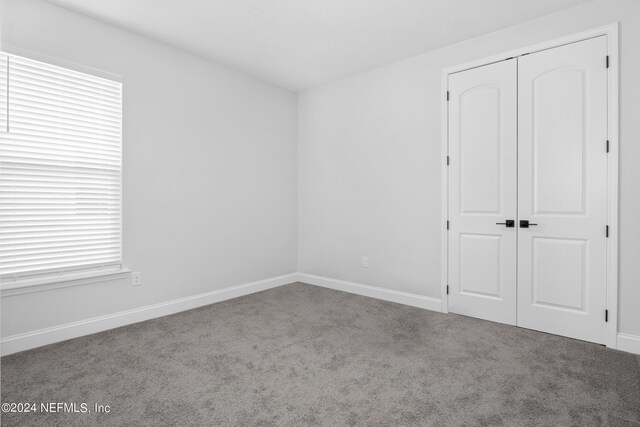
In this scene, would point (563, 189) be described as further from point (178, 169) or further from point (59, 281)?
point (59, 281)

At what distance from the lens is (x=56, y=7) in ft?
8.95

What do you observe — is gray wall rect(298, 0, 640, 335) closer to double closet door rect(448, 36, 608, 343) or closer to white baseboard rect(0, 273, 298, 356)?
double closet door rect(448, 36, 608, 343)

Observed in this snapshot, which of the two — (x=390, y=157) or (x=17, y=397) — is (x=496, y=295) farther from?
(x=17, y=397)

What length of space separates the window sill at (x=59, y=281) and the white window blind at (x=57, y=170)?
6 centimetres

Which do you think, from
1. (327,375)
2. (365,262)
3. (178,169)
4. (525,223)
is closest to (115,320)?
(178,169)

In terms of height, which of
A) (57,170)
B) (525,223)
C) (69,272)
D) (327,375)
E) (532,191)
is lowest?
(327,375)

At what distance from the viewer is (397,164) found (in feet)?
12.8

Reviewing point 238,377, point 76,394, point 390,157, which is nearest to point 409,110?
point 390,157

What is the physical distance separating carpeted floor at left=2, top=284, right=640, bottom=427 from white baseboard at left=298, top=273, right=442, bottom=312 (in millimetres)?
392

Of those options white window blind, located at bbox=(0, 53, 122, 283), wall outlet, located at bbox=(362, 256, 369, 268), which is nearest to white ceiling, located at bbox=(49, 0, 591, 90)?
white window blind, located at bbox=(0, 53, 122, 283)

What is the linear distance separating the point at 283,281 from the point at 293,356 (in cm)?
225

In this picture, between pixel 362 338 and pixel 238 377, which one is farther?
pixel 362 338

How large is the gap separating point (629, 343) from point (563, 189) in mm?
1268

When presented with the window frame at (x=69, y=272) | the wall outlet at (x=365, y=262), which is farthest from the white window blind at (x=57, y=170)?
the wall outlet at (x=365, y=262)
